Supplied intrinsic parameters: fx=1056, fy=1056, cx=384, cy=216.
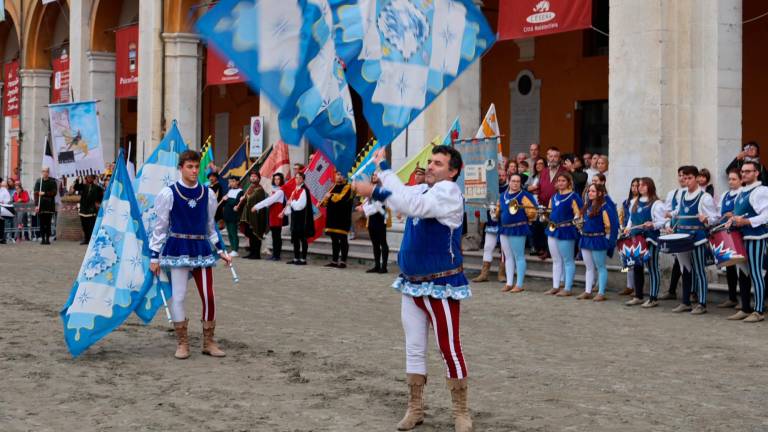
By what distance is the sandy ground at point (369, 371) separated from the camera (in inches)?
269

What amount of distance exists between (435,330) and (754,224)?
6.52 metres

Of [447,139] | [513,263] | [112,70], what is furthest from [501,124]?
[112,70]

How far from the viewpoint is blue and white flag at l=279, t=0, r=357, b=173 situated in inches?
231

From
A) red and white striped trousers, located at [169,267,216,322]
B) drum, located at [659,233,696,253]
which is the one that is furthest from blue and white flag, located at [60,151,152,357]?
drum, located at [659,233,696,253]

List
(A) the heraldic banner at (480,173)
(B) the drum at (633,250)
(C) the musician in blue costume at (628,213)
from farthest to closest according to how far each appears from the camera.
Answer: (A) the heraldic banner at (480,173), (C) the musician in blue costume at (628,213), (B) the drum at (633,250)

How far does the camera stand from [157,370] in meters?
8.68

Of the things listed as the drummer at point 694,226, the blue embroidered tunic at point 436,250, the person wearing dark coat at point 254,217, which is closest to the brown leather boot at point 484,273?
the drummer at point 694,226

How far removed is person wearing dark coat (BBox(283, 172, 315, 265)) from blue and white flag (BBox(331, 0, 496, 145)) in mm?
13048

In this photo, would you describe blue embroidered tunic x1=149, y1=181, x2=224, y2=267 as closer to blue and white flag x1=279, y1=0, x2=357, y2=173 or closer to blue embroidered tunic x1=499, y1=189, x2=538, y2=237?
blue and white flag x1=279, y1=0, x2=357, y2=173

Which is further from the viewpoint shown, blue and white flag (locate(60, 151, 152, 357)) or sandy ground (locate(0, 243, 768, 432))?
blue and white flag (locate(60, 151, 152, 357))

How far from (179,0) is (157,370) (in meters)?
19.5

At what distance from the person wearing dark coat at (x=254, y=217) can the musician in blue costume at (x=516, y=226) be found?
6.93 meters

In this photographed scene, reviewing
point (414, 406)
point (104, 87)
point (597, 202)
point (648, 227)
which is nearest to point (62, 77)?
point (104, 87)

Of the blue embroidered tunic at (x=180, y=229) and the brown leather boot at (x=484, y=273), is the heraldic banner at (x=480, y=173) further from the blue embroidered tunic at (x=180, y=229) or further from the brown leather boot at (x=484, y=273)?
the blue embroidered tunic at (x=180, y=229)
